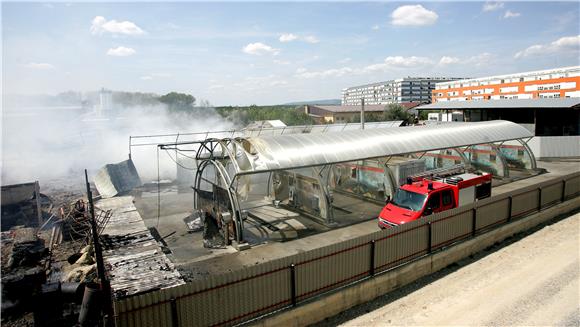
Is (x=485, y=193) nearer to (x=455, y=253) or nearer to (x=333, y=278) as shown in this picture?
(x=455, y=253)

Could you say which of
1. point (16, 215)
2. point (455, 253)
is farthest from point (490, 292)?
point (16, 215)

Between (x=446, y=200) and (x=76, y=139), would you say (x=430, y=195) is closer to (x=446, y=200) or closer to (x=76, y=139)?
(x=446, y=200)

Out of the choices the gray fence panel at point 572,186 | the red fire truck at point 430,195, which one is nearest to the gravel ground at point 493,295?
the red fire truck at point 430,195

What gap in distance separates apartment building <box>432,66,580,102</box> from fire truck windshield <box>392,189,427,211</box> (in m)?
57.1

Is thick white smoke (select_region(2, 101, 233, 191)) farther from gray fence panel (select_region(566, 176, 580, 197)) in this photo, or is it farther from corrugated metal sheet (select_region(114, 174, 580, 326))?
gray fence panel (select_region(566, 176, 580, 197))

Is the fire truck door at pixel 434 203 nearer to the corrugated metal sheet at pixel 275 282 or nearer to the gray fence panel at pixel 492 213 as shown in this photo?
the gray fence panel at pixel 492 213

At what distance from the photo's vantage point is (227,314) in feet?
24.5

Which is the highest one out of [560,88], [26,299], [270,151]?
[560,88]

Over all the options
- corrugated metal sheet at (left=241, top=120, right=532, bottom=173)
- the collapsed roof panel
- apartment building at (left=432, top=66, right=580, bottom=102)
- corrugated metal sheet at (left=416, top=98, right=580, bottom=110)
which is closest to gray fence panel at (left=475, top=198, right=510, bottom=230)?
corrugated metal sheet at (left=241, top=120, right=532, bottom=173)

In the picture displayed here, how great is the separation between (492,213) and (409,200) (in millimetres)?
2806

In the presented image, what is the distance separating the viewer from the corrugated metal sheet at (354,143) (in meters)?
15.2

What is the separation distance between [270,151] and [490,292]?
9164 millimetres

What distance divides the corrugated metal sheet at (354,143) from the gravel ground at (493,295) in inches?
270

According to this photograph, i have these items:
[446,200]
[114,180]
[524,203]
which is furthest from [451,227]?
[114,180]
